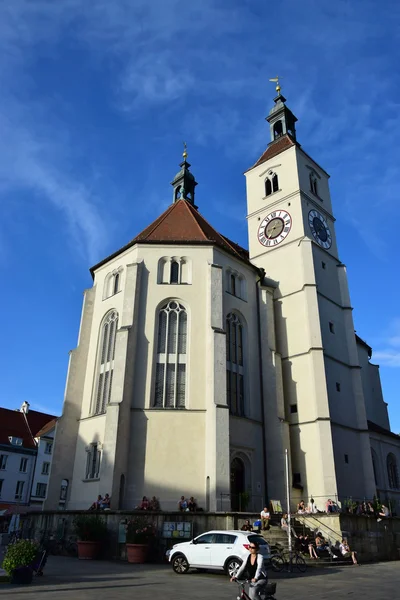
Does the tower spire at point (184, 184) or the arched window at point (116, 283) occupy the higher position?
the tower spire at point (184, 184)

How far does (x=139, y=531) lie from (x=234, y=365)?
10257 mm

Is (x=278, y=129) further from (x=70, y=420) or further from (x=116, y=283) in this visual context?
(x=70, y=420)

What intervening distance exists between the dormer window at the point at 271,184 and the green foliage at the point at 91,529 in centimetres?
2420

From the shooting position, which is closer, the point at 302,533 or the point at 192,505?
the point at 302,533

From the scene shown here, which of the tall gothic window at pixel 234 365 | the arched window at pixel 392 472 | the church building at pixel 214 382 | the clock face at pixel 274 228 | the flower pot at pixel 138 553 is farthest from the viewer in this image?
the clock face at pixel 274 228

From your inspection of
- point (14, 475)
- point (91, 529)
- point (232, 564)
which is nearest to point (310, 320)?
point (91, 529)

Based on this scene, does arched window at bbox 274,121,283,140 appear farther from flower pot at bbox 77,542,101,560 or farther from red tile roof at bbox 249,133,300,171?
flower pot at bbox 77,542,101,560

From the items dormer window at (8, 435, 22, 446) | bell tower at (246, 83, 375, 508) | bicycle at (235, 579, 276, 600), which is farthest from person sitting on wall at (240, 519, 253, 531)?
dormer window at (8, 435, 22, 446)

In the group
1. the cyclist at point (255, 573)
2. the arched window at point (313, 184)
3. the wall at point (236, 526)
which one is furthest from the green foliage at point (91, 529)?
the arched window at point (313, 184)

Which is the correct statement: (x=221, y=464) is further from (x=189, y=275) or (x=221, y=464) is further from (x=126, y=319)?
(x=189, y=275)

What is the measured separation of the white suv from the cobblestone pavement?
0.29m

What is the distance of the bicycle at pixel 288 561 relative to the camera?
13.9m

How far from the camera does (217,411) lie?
20.0 metres

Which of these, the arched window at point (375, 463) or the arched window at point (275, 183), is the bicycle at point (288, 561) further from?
the arched window at point (275, 183)
